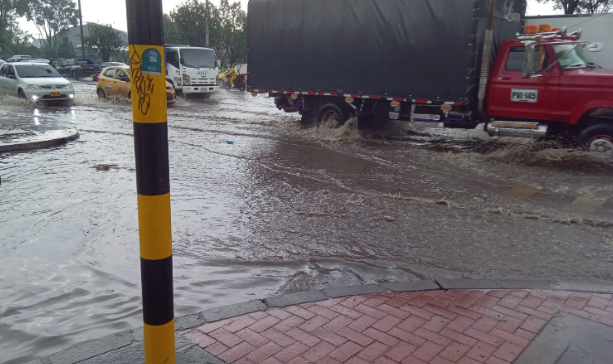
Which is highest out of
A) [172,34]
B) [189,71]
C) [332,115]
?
[172,34]

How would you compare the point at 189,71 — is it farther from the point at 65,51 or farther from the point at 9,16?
the point at 9,16

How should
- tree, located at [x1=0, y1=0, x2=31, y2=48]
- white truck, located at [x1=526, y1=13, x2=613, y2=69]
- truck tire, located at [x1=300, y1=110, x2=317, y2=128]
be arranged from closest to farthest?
1. white truck, located at [x1=526, y1=13, x2=613, y2=69]
2. truck tire, located at [x1=300, y1=110, x2=317, y2=128]
3. tree, located at [x1=0, y1=0, x2=31, y2=48]

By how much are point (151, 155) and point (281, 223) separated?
429 centimetres

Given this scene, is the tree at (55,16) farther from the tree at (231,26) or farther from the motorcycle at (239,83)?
the motorcycle at (239,83)

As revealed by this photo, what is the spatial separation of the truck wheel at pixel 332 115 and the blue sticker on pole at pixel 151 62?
11304 mm

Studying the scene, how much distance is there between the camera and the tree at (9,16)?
206 feet

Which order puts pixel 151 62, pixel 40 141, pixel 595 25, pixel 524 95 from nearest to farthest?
pixel 151 62 < pixel 524 95 < pixel 40 141 < pixel 595 25

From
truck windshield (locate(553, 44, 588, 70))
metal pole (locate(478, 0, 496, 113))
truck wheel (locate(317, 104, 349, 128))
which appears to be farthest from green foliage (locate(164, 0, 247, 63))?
truck windshield (locate(553, 44, 588, 70))

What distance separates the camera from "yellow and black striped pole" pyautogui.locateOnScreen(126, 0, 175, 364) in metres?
2.23

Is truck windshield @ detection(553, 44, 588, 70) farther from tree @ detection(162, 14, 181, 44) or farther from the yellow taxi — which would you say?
tree @ detection(162, 14, 181, 44)

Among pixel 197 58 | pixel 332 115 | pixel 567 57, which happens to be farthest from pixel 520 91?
pixel 197 58

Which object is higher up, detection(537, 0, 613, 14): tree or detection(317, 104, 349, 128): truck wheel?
detection(537, 0, 613, 14): tree

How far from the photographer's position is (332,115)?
45.3 ft

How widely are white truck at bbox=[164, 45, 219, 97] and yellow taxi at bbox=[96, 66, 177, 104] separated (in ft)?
4.23
